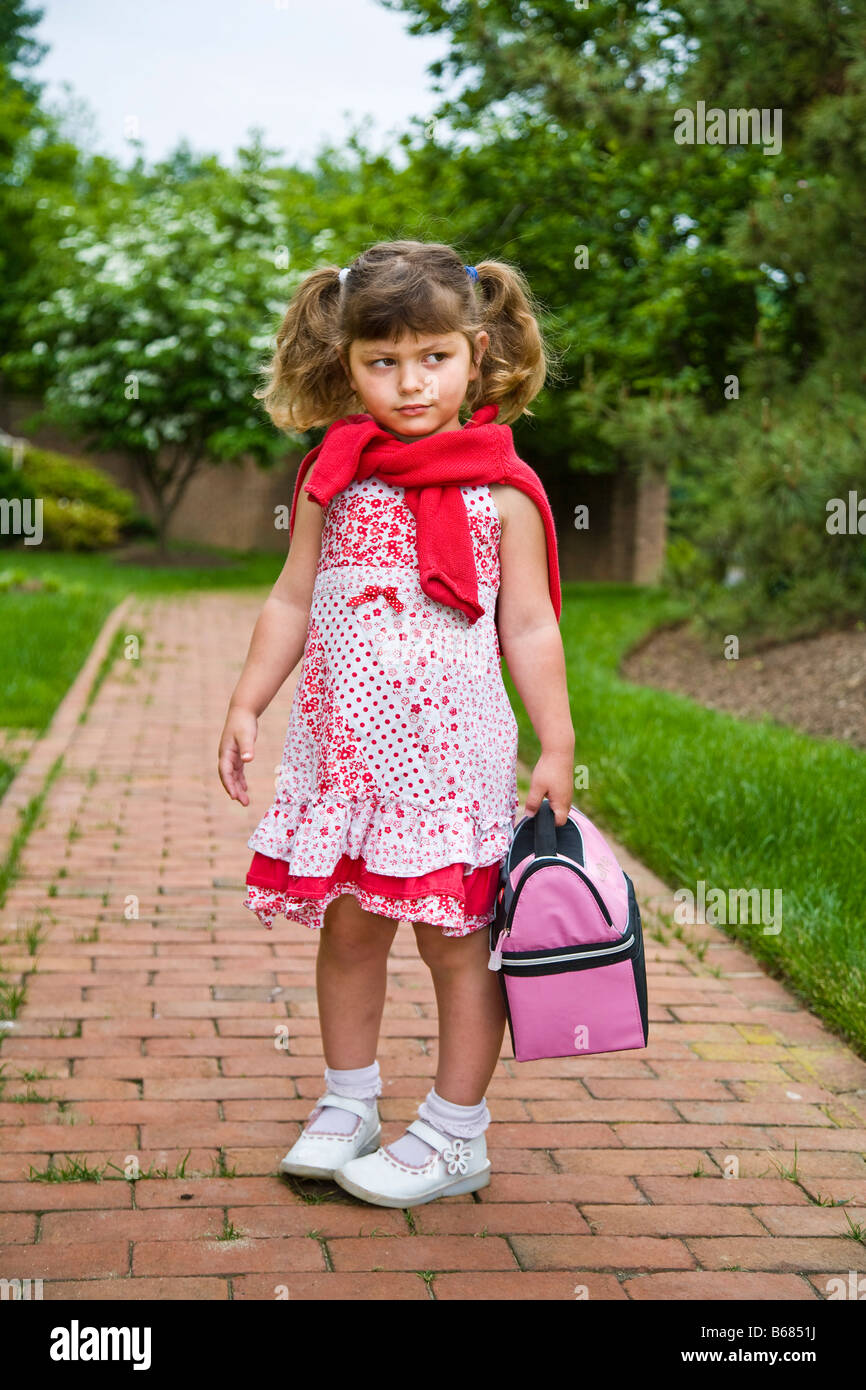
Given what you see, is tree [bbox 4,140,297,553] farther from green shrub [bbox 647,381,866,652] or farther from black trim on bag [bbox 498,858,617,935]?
black trim on bag [bbox 498,858,617,935]

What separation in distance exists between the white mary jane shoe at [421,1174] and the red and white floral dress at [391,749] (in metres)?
0.44

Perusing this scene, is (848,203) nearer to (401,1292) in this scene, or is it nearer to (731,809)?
(731,809)

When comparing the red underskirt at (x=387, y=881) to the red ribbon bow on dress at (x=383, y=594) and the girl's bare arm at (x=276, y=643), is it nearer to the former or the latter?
the girl's bare arm at (x=276, y=643)

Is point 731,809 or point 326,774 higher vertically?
point 326,774

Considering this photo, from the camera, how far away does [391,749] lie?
94.9 inches

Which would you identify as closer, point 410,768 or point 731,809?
point 410,768

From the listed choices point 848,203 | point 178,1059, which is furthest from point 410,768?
point 848,203

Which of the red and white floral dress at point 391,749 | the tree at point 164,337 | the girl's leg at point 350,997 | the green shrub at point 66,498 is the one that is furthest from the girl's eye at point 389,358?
the green shrub at point 66,498

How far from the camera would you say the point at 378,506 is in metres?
2.47

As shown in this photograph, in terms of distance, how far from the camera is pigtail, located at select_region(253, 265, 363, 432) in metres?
2.63

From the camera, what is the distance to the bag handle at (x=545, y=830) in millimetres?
2379

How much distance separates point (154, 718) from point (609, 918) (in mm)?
5587

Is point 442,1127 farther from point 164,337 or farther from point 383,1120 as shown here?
point 164,337

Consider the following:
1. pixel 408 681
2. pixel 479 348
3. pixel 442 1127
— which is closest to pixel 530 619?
pixel 408 681
